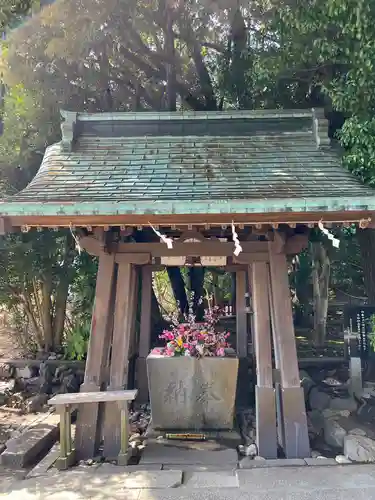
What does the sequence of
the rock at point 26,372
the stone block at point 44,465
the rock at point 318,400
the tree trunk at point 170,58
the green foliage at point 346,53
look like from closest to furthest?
the stone block at point 44,465
the green foliage at point 346,53
the rock at point 318,400
the tree trunk at point 170,58
the rock at point 26,372

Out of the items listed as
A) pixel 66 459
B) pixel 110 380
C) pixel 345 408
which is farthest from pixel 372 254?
pixel 66 459

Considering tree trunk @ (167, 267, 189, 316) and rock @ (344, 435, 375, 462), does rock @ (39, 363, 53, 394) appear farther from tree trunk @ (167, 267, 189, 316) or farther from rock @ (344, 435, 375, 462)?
rock @ (344, 435, 375, 462)

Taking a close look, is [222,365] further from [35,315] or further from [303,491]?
[35,315]

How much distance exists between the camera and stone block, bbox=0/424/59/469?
5328 mm

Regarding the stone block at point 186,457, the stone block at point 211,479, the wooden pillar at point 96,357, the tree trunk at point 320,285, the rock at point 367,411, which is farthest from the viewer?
the tree trunk at point 320,285

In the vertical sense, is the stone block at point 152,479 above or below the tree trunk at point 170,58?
below

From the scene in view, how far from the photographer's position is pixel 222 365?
613 centimetres

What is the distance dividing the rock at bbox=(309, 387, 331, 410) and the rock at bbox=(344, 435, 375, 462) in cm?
173

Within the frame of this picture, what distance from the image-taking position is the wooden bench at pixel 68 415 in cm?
496

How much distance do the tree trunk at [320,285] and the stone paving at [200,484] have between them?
23.1 feet

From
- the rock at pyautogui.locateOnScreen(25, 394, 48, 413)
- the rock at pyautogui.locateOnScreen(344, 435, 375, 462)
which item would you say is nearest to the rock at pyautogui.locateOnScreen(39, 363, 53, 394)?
the rock at pyautogui.locateOnScreen(25, 394, 48, 413)

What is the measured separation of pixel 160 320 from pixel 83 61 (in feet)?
18.6

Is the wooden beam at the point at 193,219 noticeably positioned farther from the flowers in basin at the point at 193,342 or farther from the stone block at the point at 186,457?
the stone block at the point at 186,457

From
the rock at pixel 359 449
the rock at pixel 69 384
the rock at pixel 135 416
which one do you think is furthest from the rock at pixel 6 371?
the rock at pixel 359 449
